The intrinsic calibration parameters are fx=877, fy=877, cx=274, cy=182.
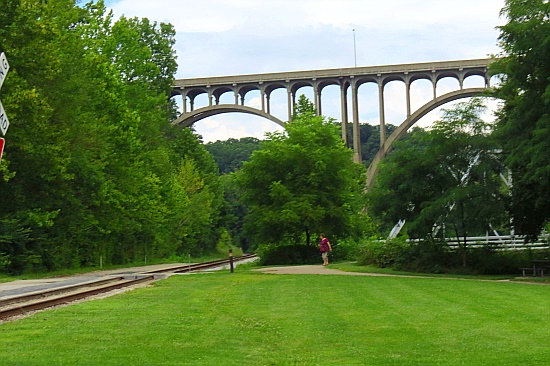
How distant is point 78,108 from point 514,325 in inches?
1043

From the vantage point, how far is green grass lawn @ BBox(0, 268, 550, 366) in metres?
9.03

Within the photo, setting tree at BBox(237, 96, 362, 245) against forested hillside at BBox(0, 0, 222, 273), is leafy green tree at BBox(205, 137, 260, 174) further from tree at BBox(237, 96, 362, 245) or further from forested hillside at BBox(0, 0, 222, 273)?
tree at BBox(237, 96, 362, 245)

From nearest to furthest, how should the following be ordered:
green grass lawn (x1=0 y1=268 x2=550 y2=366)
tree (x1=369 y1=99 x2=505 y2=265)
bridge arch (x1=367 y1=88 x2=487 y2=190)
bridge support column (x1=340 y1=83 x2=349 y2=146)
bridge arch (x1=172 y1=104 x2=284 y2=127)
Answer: green grass lawn (x1=0 y1=268 x2=550 y2=366)
tree (x1=369 y1=99 x2=505 y2=265)
bridge arch (x1=367 y1=88 x2=487 y2=190)
bridge support column (x1=340 y1=83 x2=349 y2=146)
bridge arch (x1=172 y1=104 x2=284 y2=127)

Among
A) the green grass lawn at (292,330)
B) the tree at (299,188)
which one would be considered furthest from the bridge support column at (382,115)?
the green grass lawn at (292,330)

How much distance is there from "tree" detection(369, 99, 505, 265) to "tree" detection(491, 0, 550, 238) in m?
0.81

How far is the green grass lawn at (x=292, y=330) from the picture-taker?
9031mm

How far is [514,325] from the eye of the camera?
38.6ft

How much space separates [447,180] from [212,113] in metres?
49.5

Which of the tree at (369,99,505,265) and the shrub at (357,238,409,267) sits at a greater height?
the tree at (369,99,505,265)

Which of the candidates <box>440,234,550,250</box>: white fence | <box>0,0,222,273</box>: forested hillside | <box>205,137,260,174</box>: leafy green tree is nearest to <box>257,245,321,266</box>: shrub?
<box>0,0,222,273</box>: forested hillside

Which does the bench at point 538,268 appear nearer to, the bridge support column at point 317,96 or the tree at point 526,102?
the tree at point 526,102

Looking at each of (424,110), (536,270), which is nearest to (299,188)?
(536,270)

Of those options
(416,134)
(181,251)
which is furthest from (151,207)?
(181,251)

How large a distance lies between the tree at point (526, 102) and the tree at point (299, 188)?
42.8 feet
